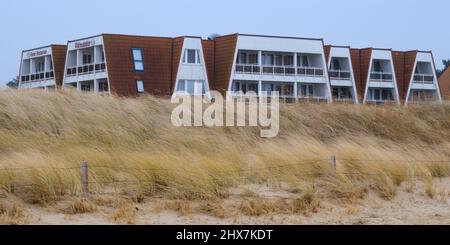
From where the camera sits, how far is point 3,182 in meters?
11.5

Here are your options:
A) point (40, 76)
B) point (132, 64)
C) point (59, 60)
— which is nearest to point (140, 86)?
point (132, 64)

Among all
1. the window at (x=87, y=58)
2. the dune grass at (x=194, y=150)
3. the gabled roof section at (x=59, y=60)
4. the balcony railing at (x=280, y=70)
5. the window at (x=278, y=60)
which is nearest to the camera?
the dune grass at (x=194, y=150)

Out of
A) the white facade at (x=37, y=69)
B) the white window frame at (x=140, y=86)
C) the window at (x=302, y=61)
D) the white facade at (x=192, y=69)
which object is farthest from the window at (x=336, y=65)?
the white facade at (x=37, y=69)

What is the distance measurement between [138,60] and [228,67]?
6.85 m

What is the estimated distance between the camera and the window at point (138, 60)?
157 feet

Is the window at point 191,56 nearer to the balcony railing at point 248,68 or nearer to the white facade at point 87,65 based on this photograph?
the balcony railing at point 248,68

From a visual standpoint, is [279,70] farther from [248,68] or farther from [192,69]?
[192,69]

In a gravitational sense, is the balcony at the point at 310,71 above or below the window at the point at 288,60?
below

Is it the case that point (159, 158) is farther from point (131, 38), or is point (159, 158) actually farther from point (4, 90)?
point (131, 38)

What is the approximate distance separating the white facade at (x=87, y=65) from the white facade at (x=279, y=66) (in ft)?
32.8
